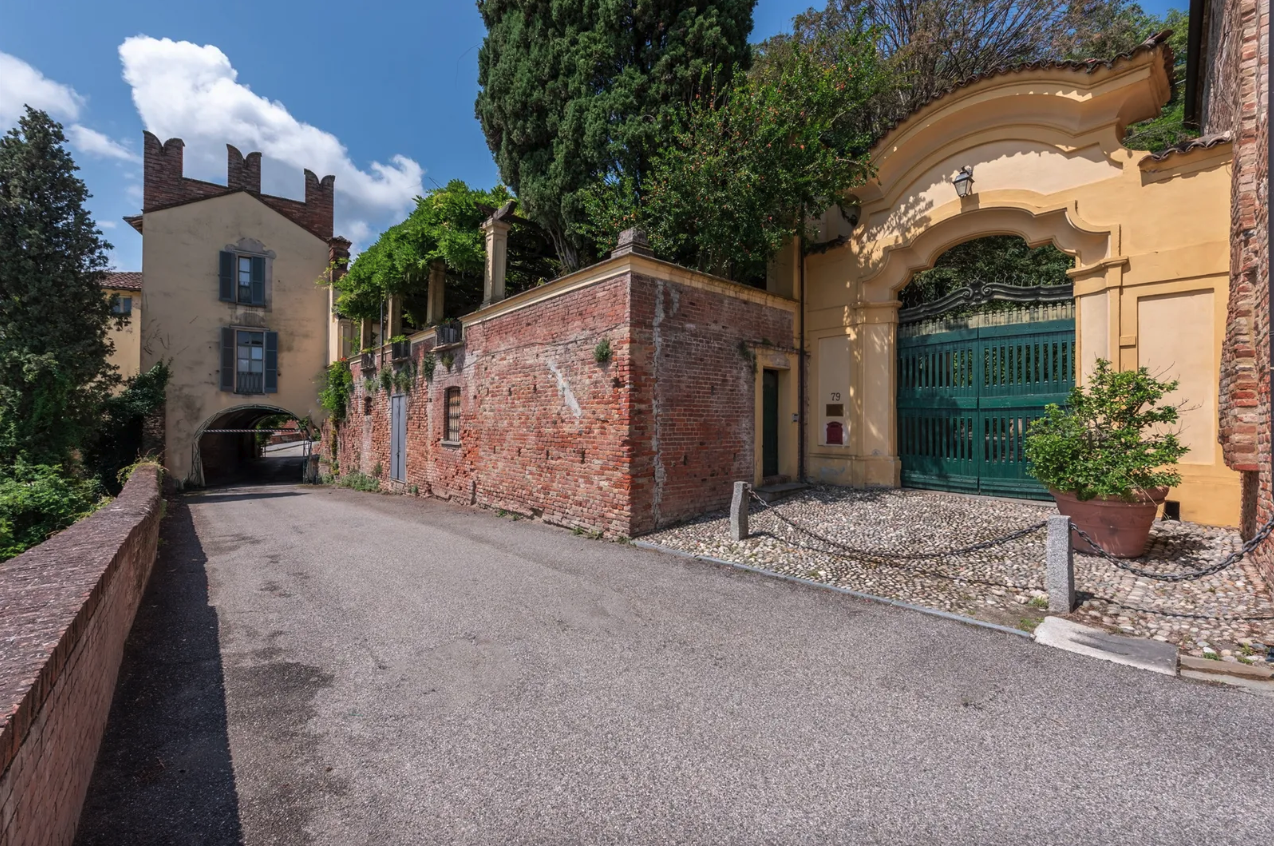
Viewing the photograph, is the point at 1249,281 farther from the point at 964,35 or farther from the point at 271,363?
the point at 271,363

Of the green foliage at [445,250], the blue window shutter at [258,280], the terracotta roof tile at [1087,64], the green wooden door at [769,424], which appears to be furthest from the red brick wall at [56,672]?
the blue window shutter at [258,280]

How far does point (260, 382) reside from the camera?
18375mm

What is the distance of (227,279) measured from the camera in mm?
17922

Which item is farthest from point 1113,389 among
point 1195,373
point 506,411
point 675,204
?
point 506,411

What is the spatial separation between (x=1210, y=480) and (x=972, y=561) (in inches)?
135

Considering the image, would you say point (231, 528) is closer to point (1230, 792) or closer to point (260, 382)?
point (260, 382)

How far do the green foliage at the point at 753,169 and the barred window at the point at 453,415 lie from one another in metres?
5.21

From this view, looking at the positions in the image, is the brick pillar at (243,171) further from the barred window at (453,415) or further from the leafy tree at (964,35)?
the leafy tree at (964,35)

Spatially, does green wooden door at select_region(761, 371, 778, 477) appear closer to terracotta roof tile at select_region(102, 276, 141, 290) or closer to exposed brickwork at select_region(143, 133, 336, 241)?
exposed brickwork at select_region(143, 133, 336, 241)

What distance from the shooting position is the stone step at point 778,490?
8930 millimetres

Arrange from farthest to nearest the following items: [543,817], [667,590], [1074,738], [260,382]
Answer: [260,382], [667,590], [1074,738], [543,817]

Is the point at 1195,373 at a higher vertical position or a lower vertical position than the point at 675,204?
lower

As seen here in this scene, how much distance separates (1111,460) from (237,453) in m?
29.7

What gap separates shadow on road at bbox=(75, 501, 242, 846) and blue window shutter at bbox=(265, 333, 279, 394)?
16.1 metres
